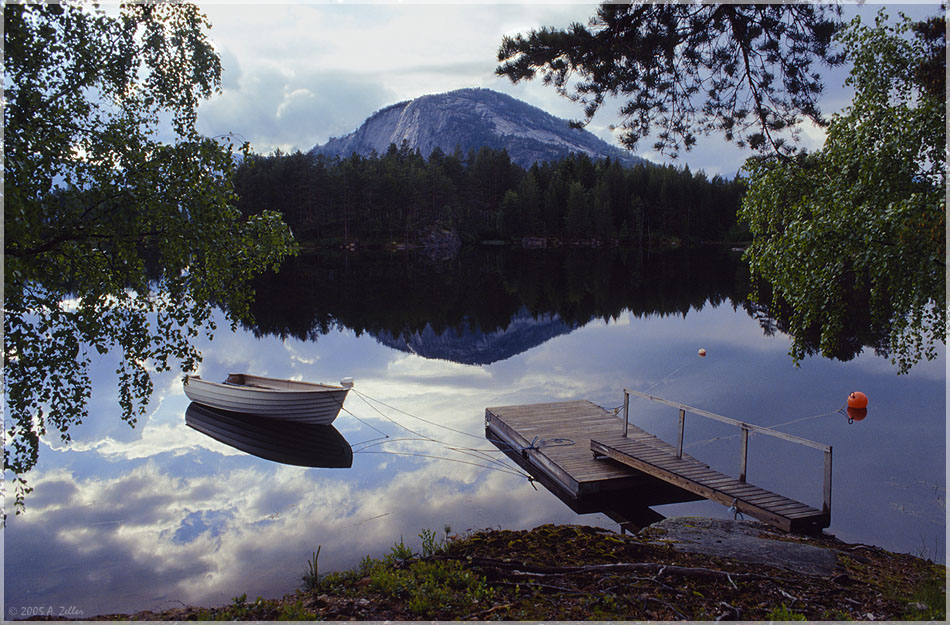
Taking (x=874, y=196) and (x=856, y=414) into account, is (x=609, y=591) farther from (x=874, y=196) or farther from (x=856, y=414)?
Answer: (x=856, y=414)

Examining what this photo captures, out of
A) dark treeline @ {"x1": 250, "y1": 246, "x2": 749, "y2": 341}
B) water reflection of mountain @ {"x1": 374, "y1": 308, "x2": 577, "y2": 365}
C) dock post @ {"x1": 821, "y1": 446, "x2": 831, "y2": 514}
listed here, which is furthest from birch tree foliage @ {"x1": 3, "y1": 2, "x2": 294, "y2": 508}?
dark treeline @ {"x1": 250, "y1": 246, "x2": 749, "y2": 341}

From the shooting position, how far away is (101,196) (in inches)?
248

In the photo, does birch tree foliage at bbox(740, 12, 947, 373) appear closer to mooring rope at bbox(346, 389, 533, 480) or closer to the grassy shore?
the grassy shore

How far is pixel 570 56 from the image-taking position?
906cm

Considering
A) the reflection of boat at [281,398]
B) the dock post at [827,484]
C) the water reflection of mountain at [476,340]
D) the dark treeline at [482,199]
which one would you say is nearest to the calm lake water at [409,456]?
the water reflection of mountain at [476,340]

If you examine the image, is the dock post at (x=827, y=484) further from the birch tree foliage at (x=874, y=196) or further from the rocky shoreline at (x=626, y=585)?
the birch tree foliage at (x=874, y=196)

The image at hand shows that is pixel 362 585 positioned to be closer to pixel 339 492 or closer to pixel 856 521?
pixel 339 492

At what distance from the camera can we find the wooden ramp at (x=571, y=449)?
41.7 ft

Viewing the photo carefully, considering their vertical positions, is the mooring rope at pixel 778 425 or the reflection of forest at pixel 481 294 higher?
the reflection of forest at pixel 481 294

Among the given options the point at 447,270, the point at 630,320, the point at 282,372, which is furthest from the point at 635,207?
the point at 282,372

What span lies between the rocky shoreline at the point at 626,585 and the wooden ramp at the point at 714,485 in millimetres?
783

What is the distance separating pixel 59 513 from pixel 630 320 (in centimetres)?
3155

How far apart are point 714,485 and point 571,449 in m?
3.75

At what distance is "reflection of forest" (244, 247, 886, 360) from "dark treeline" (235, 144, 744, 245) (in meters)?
20.5
